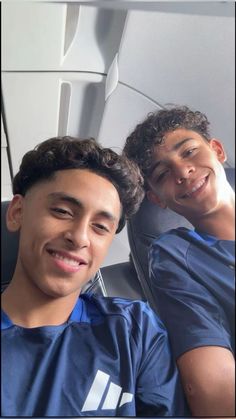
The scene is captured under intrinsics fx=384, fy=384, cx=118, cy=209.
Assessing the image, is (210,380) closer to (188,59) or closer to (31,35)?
(188,59)

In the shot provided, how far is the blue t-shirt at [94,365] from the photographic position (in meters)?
0.69

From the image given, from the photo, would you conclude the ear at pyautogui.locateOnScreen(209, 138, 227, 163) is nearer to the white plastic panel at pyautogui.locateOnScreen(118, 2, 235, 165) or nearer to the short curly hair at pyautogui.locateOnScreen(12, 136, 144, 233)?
the white plastic panel at pyautogui.locateOnScreen(118, 2, 235, 165)

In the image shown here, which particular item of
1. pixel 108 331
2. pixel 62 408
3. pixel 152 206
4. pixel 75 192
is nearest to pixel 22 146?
pixel 75 192

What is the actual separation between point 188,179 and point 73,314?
0.35 meters

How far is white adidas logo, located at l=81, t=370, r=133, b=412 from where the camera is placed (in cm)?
71

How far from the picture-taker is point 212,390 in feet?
2.32

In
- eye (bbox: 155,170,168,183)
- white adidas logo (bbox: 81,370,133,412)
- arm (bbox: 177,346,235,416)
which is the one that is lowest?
white adidas logo (bbox: 81,370,133,412)

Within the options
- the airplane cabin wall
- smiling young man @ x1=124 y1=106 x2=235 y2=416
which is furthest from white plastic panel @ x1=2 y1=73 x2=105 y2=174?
smiling young man @ x1=124 y1=106 x2=235 y2=416

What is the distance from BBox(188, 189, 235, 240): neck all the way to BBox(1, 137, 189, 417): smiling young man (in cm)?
14

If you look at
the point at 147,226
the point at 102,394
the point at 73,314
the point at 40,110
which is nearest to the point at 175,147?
the point at 147,226

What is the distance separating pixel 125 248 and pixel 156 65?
14.6 inches

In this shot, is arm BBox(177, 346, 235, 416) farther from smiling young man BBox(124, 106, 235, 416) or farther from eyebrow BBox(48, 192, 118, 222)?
eyebrow BBox(48, 192, 118, 222)

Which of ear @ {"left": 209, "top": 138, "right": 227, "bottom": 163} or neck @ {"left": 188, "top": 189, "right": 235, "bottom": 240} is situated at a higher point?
ear @ {"left": 209, "top": 138, "right": 227, "bottom": 163}

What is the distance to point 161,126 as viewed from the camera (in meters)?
0.78
